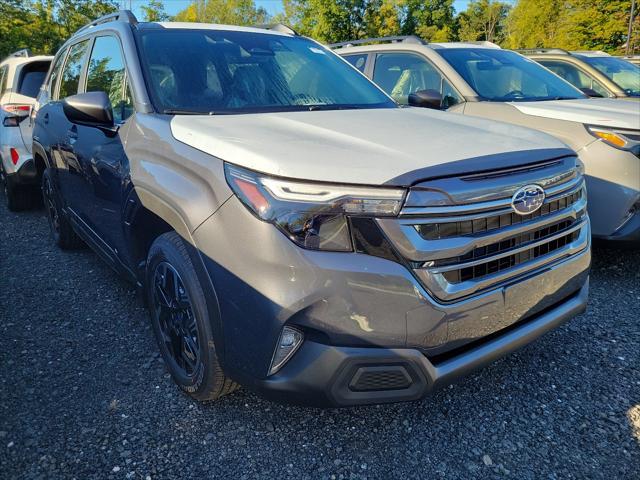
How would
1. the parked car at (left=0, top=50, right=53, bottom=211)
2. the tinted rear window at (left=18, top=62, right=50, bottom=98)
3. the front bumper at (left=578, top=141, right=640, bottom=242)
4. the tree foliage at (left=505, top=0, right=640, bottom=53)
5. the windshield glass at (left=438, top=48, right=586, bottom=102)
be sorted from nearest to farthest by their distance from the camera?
1. the front bumper at (left=578, top=141, right=640, bottom=242)
2. the windshield glass at (left=438, top=48, right=586, bottom=102)
3. the parked car at (left=0, top=50, right=53, bottom=211)
4. the tinted rear window at (left=18, top=62, right=50, bottom=98)
5. the tree foliage at (left=505, top=0, right=640, bottom=53)

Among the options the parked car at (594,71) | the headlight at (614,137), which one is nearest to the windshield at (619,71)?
the parked car at (594,71)

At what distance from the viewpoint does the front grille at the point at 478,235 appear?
1.75m

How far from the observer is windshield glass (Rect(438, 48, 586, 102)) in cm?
471

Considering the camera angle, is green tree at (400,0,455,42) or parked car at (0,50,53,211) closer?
parked car at (0,50,53,211)

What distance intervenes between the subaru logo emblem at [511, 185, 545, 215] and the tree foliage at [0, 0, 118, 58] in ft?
74.9

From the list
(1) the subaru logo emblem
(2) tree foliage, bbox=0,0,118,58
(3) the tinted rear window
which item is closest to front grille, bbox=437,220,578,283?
(1) the subaru logo emblem

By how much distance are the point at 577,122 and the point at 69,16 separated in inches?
938

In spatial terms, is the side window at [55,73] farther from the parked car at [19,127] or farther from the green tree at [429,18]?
the green tree at [429,18]

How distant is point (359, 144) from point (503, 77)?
140 inches

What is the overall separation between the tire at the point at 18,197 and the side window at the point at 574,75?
701cm

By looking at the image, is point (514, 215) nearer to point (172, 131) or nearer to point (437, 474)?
point (437, 474)

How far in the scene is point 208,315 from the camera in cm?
203

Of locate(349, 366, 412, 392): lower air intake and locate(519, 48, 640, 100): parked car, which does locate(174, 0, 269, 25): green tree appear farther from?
locate(349, 366, 412, 392): lower air intake

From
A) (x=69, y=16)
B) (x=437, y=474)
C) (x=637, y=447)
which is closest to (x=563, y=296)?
(x=637, y=447)
